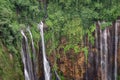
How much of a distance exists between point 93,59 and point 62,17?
11.1 ft

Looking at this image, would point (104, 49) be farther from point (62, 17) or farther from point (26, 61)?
point (26, 61)

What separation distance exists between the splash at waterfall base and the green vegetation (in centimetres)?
32

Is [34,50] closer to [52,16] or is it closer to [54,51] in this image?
[54,51]

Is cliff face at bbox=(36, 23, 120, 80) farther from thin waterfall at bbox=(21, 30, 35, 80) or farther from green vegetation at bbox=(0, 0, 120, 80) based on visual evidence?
thin waterfall at bbox=(21, 30, 35, 80)

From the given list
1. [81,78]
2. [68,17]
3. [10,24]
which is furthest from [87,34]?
[10,24]

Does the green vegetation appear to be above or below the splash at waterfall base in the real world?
above

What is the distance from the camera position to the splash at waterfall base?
15.5m

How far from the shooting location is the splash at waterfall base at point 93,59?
50.9ft

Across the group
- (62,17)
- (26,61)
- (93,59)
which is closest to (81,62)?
(93,59)

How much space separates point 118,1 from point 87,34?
2.89 meters

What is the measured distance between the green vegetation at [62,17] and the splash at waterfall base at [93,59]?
0.32m

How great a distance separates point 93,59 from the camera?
15.8 m

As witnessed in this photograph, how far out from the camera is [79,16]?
648 inches

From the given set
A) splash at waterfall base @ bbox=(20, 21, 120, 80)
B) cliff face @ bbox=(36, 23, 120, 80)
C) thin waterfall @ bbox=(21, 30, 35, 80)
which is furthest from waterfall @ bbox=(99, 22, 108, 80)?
thin waterfall @ bbox=(21, 30, 35, 80)
